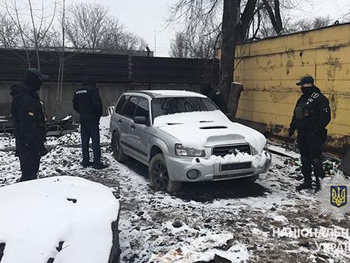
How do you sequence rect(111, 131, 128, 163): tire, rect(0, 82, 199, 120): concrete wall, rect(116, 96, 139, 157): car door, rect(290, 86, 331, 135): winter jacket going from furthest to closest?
rect(0, 82, 199, 120): concrete wall → rect(111, 131, 128, 163): tire → rect(116, 96, 139, 157): car door → rect(290, 86, 331, 135): winter jacket

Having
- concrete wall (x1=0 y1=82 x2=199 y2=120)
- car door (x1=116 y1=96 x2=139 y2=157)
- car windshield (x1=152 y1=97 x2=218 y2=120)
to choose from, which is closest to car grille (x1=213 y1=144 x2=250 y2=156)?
car windshield (x1=152 y1=97 x2=218 y2=120)

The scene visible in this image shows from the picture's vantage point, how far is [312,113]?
5512 mm

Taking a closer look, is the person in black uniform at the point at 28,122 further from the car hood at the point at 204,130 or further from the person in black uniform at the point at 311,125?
the person in black uniform at the point at 311,125

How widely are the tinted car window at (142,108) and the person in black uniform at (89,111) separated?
0.84 meters

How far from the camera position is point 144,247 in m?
3.82

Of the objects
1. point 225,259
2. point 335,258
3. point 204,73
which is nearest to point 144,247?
point 225,259

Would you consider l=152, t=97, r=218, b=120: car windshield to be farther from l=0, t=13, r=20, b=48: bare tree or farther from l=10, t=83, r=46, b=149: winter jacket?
l=0, t=13, r=20, b=48: bare tree

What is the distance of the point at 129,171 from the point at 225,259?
396 cm

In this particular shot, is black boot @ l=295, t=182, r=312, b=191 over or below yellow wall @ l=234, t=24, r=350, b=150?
below

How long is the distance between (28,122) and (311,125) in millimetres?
4269

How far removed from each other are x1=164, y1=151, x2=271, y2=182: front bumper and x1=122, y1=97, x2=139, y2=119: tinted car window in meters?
2.07

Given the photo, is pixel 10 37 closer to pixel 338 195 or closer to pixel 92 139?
pixel 92 139

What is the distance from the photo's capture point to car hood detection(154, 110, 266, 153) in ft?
17.3

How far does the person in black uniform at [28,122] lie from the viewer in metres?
4.85
